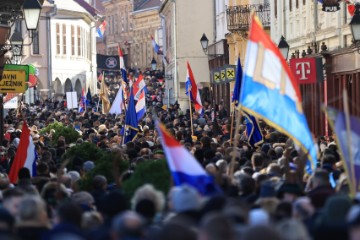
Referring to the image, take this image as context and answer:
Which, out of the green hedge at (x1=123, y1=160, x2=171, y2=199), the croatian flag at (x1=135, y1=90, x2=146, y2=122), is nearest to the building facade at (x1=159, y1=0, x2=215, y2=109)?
the croatian flag at (x1=135, y1=90, x2=146, y2=122)

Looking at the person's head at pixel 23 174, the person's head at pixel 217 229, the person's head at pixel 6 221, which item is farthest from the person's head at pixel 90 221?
the person's head at pixel 23 174

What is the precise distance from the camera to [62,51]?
92125mm

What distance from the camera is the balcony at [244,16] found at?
48625 millimetres

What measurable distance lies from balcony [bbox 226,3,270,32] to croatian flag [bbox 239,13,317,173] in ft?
110

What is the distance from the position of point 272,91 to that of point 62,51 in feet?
256

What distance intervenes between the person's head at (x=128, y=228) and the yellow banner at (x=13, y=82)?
21.1m

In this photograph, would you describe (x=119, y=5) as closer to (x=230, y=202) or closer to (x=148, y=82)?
(x=148, y=82)

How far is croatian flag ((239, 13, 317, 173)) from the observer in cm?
1438

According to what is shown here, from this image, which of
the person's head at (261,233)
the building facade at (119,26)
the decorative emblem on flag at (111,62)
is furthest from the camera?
the building facade at (119,26)

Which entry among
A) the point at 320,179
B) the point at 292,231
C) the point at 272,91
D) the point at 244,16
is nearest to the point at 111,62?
the point at 244,16

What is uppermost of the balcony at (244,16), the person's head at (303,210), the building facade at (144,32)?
the building facade at (144,32)

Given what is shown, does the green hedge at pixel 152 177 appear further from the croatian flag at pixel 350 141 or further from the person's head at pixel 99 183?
the croatian flag at pixel 350 141

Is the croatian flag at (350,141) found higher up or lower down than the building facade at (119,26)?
lower down

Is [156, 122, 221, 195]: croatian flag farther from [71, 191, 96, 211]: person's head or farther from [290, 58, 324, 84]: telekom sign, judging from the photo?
[290, 58, 324, 84]: telekom sign
